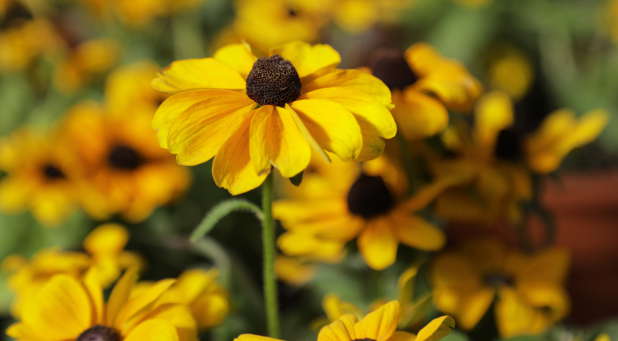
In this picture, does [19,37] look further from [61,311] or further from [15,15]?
[61,311]

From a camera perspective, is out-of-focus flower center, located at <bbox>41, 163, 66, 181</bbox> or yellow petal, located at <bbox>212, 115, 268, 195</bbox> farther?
out-of-focus flower center, located at <bbox>41, 163, 66, 181</bbox>

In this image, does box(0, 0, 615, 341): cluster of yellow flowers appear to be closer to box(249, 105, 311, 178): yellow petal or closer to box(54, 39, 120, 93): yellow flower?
box(249, 105, 311, 178): yellow petal

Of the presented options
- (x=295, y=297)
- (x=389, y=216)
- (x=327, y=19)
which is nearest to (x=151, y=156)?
(x=295, y=297)

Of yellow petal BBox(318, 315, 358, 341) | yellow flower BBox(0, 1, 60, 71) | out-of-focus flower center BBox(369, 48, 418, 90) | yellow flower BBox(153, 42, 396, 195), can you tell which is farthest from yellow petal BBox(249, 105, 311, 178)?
yellow flower BBox(0, 1, 60, 71)

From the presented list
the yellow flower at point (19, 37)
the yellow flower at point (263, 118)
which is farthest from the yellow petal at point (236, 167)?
the yellow flower at point (19, 37)

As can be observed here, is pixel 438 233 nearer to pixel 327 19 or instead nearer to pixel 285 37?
pixel 285 37

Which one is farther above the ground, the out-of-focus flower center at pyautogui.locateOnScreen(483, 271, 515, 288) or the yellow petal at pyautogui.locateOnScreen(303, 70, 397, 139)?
the yellow petal at pyautogui.locateOnScreen(303, 70, 397, 139)

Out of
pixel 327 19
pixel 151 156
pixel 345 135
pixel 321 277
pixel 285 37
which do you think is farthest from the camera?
pixel 327 19
